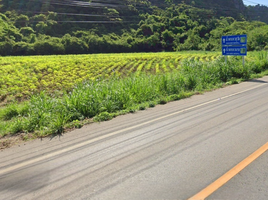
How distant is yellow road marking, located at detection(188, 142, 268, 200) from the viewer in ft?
11.4

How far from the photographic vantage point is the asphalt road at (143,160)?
364 centimetres

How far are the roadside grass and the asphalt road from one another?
779 mm

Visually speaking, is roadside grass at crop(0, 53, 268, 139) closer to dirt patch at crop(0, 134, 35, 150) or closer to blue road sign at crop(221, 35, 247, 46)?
dirt patch at crop(0, 134, 35, 150)

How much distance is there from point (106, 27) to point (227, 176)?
98242 mm

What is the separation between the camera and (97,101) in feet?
27.2

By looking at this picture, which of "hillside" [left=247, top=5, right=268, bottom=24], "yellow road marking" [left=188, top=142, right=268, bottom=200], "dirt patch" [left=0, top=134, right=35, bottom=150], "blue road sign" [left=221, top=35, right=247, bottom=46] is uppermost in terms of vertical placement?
"hillside" [left=247, top=5, right=268, bottom=24]

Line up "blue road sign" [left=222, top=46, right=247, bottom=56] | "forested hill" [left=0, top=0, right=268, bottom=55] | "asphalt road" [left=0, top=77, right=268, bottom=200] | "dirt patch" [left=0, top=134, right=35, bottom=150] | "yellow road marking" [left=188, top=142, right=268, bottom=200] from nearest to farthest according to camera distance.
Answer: "yellow road marking" [left=188, top=142, right=268, bottom=200] < "asphalt road" [left=0, top=77, right=268, bottom=200] < "dirt patch" [left=0, top=134, right=35, bottom=150] < "blue road sign" [left=222, top=46, right=247, bottom=56] < "forested hill" [left=0, top=0, right=268, bottom=55]

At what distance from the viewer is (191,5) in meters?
122

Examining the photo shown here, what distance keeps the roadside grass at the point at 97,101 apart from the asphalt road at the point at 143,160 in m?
0.78

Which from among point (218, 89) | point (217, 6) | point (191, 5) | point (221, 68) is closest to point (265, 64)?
point (221, 68)

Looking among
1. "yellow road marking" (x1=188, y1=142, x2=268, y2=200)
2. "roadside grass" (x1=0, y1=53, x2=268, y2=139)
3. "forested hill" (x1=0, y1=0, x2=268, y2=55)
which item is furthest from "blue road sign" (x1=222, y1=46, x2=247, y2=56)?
"forested hill" (x1=0, y1=0, x2=268, y2=55)

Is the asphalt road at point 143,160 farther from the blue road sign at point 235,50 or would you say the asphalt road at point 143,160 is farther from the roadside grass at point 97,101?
the blue road sign at point 235,50

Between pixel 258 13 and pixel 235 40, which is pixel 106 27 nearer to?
pixel 235 40

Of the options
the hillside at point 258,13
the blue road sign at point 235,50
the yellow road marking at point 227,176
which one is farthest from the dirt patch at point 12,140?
the hillside at point 258,13
